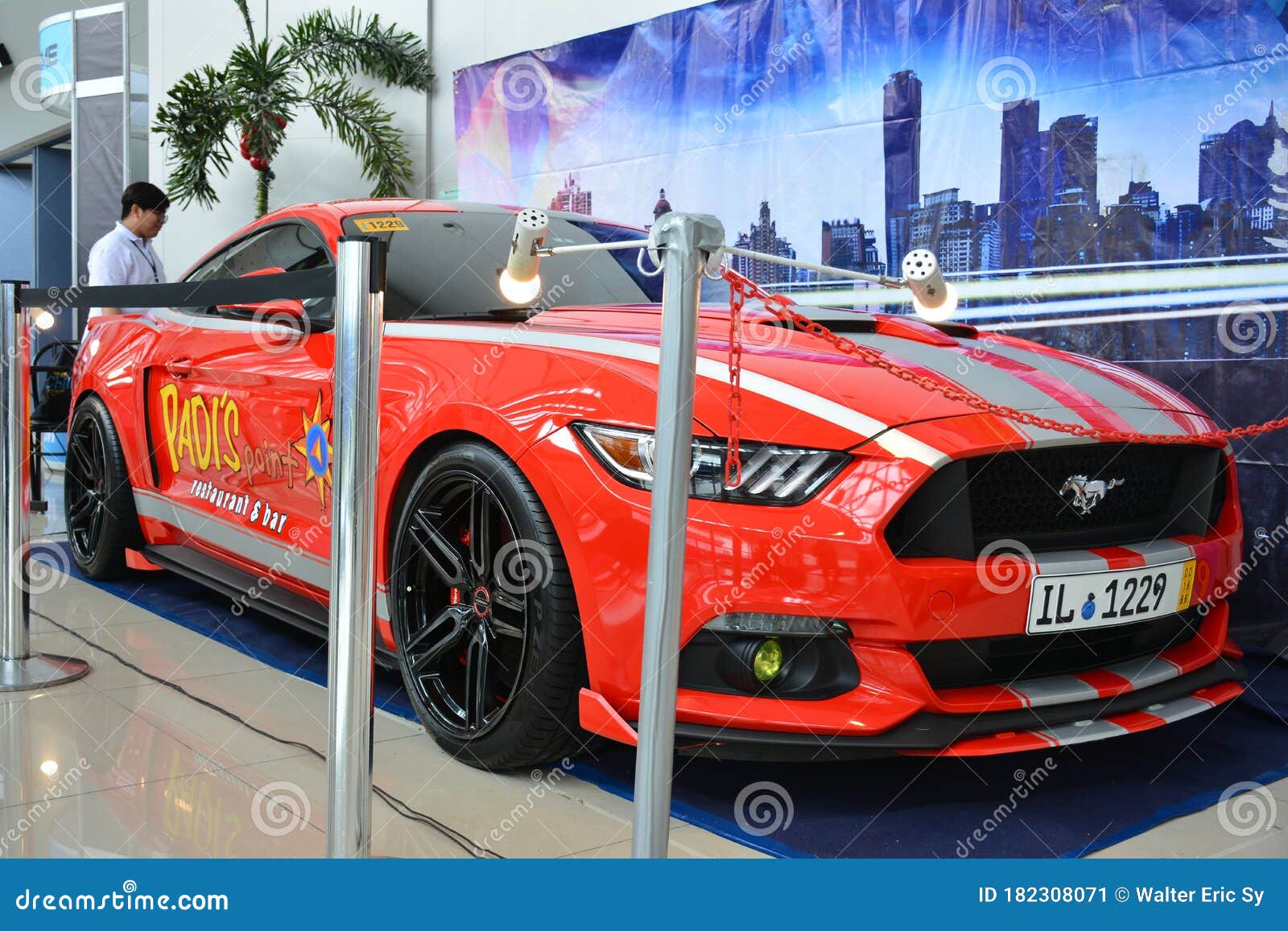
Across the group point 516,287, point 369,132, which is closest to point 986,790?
point 516,287

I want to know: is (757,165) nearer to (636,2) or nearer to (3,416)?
(636,2)

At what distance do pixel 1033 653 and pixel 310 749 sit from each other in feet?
4.90

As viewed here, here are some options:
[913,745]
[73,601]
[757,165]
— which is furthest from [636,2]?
[913,745]

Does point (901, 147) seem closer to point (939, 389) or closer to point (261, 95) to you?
point (939, 389)

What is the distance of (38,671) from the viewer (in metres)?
2.98

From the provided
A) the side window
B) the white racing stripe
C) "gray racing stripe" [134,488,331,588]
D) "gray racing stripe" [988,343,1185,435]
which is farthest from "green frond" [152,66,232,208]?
"gray racing stripe" [988,343,1185,435]

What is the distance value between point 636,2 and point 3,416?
3.94 m

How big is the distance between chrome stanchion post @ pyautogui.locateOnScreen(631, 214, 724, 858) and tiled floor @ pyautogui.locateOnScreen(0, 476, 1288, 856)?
50 centimetres

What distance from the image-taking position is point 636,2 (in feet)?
19.0

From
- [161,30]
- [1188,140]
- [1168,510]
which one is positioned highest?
[161,30]

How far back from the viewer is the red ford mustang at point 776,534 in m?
1.94

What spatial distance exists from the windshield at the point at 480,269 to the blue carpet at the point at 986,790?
1.00 m

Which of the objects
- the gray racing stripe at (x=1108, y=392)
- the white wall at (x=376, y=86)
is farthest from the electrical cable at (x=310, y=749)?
the white wall at (x=376, y=86)

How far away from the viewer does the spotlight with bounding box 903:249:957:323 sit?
193 centimetres
